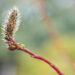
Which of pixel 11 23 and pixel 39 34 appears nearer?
pixel 11 23

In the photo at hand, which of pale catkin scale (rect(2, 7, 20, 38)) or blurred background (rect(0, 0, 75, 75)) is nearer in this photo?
pale catkin scale (rect(2, 7, 20, 38))

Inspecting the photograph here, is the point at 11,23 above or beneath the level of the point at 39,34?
above

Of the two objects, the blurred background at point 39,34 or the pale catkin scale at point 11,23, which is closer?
the pale catkin scale at point 11,23
